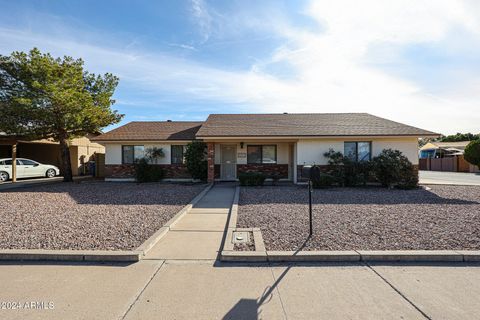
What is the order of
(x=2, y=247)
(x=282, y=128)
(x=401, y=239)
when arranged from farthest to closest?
(x=282, y=128), (x=401, y=239), (x=2, y=247)

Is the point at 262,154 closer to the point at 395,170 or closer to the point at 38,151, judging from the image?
the point at 395,170

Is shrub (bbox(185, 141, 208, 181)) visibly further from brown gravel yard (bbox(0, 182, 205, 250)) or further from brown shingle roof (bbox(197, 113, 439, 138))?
brown gravel yard (bbox(0, 182, 205, 250))

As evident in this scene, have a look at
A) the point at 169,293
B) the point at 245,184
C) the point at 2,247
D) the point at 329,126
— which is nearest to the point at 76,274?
the point at 169,293

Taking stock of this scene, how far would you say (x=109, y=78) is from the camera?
15594 mm

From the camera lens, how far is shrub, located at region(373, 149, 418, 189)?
12203mm

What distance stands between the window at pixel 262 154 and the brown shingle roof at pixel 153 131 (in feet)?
12.4

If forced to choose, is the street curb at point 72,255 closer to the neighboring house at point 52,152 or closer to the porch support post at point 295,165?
the porch support post at point 295,165

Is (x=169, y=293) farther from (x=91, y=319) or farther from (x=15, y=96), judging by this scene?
(x=15, y=96)

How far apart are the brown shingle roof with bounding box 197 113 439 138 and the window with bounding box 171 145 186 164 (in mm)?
2207

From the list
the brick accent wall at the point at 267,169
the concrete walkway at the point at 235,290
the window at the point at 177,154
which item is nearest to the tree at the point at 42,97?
the window at the point at 177,154

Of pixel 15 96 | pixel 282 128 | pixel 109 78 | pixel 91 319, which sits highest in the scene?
pixel 109 78

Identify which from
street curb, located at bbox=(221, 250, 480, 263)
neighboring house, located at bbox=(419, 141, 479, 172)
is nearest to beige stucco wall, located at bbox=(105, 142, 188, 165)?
street curb, located at bbox=(221, 250, 480, 263)

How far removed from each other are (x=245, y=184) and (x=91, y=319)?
10.5 metres

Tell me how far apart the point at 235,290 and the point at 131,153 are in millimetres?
14736
